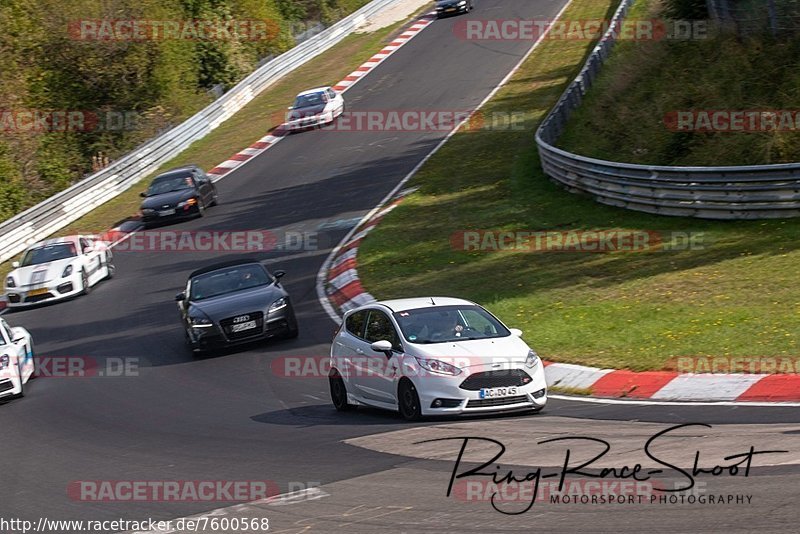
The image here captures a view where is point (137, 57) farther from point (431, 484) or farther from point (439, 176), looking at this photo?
point (431, 484)

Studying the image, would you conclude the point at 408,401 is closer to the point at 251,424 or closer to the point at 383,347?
the point at 383,347

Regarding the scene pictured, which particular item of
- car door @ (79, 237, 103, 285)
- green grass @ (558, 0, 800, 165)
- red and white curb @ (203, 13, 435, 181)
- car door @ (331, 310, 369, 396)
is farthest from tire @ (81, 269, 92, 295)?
car door @ (331, 310, 369, 396)

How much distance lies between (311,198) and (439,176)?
3872 mm

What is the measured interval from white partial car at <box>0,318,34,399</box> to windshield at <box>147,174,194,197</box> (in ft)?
44.8

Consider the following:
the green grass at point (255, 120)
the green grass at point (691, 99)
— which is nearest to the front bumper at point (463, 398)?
the green grass at point (691, 99)

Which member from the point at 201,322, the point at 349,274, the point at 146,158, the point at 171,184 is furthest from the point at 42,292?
the point at 146,158

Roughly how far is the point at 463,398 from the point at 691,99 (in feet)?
49.0

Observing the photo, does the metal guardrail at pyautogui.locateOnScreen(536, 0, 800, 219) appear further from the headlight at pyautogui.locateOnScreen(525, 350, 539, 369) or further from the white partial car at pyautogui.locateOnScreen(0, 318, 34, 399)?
the white partial car at pyautogui.locateOnScreen(0, 318, 34, 399)

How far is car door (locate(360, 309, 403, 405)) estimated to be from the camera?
42.8ft

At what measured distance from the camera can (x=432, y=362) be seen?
12.5m

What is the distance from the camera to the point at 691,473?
8.93 metres

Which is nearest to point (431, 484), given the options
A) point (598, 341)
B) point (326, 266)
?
point (598, 341)

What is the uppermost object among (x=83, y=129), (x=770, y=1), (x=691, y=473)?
(x=770, y=1)

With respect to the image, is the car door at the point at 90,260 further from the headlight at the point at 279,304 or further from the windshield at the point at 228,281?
the headlight at the point at 279,304
